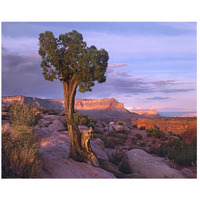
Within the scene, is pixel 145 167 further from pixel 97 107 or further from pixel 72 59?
pixel 97 107

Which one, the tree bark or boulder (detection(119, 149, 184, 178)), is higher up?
the tree bark

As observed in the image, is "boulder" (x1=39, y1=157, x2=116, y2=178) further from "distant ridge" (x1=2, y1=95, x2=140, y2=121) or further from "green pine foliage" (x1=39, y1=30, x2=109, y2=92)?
"distant ridge" (x1=2, y1=95, x2=140, y2=121)

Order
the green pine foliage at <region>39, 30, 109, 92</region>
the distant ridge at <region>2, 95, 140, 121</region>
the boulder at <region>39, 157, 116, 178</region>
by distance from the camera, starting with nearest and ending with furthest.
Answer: the boulder at <region>39, 157, 116, 178</region> → the green pine foliage at <region>39, 30, 109, 92</region> → the distant ridge at <region>2, 95, 140, 121</region>

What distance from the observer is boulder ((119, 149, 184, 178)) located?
892 centimetres

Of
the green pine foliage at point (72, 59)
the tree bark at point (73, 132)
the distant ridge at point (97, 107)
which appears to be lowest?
the distant ridge at point (97, 107)

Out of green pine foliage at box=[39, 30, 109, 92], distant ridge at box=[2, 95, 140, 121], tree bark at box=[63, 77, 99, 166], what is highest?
green pine foliage at box=[39, 30, 109, 92]

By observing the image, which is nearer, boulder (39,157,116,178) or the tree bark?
boulder (39,157,116,178)

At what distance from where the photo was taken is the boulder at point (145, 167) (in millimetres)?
8920

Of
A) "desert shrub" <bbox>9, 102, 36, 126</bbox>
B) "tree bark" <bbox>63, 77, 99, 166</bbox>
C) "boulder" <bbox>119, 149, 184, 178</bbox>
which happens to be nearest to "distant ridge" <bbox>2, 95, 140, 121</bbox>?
"desert shrub" <bbox>9, 102, 36, 126</bbox>

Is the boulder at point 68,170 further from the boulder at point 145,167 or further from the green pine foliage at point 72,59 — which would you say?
the green pine foliage at point 72,59

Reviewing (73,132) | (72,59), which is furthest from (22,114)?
(72,59)

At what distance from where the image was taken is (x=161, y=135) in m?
27.7

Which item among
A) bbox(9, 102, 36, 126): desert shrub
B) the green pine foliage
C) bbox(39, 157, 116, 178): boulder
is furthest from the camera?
bbox(9, 102, 36, 126): desert shrub

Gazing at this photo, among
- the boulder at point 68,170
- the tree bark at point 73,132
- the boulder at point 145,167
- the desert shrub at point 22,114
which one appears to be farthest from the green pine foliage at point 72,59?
the desert shrub at point 22,114
